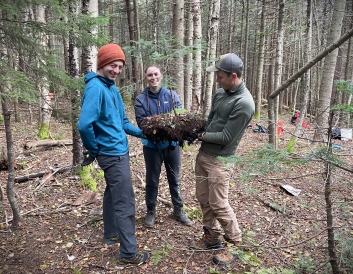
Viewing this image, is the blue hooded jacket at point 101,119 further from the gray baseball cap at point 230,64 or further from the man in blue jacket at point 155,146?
the gray baseball cap at point 230,64

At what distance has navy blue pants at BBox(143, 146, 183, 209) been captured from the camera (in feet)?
12.1

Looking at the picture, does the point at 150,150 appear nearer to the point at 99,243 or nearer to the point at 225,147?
the point at 225,147

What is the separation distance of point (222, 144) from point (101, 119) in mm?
1429

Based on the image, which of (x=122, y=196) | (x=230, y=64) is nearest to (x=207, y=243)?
(x=122, y=196)

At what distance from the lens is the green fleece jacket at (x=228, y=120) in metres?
2.77

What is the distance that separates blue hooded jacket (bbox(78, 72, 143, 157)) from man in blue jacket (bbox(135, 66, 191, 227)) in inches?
24.0

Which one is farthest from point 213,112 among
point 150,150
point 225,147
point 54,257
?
point 54,257

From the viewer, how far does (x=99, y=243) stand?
11.7 feet

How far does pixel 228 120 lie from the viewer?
2.84 meters

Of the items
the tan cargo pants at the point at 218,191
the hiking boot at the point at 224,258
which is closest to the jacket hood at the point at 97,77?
the tan cargo pants at the point at 218,191

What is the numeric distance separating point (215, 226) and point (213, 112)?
1.55 meters

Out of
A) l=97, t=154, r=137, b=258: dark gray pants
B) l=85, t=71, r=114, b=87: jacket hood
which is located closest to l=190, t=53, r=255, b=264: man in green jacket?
l=97, t=154, r=137, b=258: dark gray pants

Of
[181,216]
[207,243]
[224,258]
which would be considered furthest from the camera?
[181,216]

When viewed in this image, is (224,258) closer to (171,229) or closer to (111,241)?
(171,229)
